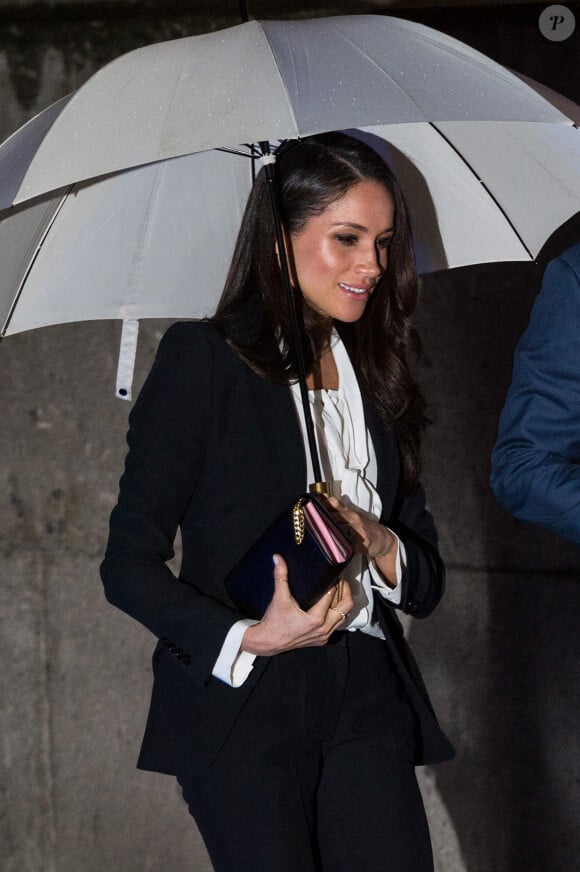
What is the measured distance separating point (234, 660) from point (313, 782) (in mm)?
315

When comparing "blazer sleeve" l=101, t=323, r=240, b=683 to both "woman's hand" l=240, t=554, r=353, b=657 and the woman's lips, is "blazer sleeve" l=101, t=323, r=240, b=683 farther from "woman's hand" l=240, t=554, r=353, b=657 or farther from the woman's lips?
the woman's lips

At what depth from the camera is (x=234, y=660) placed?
232 centimetres

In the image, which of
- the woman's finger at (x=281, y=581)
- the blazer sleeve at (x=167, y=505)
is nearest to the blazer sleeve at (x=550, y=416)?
the woman's finger at (x=281, y=581)

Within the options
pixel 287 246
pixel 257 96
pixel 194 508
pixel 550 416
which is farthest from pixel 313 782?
pixel 257 96

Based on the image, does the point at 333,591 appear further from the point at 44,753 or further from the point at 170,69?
the point at 44,753

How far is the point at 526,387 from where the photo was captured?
94.6 inches

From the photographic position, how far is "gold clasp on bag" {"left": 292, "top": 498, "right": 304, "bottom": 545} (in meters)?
2.25

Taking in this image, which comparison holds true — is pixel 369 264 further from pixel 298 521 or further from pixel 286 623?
pixel 286 623

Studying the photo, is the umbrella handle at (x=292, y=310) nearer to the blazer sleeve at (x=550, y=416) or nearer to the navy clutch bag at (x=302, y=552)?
the navy clutch bag at (x=302, y=552)

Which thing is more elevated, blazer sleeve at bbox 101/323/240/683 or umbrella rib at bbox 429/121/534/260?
umbrella rib at bbox 429/121/534/260

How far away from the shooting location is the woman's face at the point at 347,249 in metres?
2.65

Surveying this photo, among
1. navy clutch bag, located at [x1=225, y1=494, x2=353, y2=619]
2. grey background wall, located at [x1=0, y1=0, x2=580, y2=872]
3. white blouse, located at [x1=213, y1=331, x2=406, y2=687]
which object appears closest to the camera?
navy clutch bag, located at [x1=225, y1=494, x2=353, y2=619]

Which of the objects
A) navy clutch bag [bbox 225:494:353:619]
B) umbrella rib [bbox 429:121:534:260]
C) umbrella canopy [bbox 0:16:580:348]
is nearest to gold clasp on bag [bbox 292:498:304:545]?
navy clutch bag [bbox 225:494:353:619]

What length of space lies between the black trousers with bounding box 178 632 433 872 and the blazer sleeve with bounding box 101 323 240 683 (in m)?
0.18
